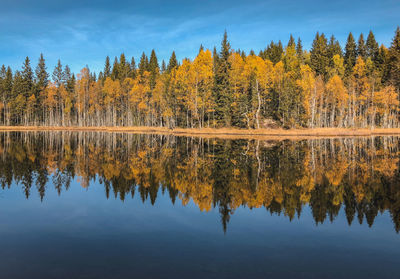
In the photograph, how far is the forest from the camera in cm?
6212

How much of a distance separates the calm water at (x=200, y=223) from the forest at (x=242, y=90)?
144 ft

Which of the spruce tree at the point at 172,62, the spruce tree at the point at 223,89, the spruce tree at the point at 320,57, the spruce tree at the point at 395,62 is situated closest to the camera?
the spruce tree at the point at 223,89

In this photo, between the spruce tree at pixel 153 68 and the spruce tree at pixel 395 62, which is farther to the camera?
the spruce tree at pixel 153 68

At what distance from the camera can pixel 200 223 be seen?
9766 millimetres

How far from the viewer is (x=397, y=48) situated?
7075 centimetres

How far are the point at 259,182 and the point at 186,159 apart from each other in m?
9.92

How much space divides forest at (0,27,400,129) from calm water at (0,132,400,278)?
1723 inches

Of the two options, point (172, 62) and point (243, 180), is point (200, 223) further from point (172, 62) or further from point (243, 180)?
point (172, 62)

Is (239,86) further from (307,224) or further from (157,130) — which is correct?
(307,224)

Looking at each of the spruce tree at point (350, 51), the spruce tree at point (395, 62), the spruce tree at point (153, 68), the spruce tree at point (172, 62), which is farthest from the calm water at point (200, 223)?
the spruce tree at point (350, 51)

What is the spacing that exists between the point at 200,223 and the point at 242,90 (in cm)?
6038

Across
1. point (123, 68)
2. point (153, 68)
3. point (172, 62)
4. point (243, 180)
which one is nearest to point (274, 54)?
point (172, 62)

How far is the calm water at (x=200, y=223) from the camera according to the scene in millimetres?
6742

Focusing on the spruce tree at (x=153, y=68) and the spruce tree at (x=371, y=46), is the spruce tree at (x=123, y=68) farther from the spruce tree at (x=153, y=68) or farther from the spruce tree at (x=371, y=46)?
the spruce tree at (x=371, y=46)
